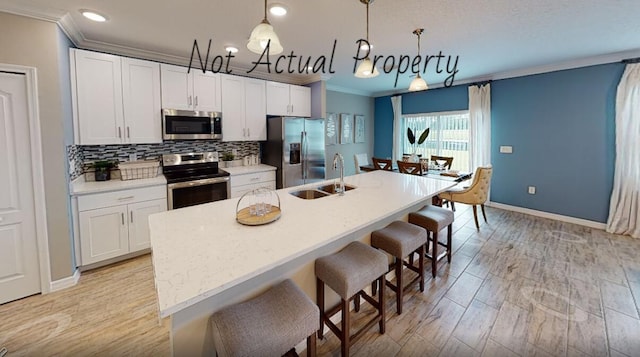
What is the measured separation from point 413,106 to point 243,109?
4041 mm

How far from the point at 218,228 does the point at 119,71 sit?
2.67m

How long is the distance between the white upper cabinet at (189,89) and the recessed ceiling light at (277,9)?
1.77 m

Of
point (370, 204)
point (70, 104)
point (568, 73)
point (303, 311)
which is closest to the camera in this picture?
point (303, 311)

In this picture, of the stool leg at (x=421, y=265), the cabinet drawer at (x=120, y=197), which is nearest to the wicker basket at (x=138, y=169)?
the cabinet drawer at (x=120, y=197)

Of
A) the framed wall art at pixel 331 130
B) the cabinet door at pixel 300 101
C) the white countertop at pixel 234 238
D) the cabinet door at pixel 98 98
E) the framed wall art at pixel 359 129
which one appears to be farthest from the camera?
the framed wall art at pixel 359 129

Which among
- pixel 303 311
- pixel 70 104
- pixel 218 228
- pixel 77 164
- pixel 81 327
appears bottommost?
pixel 81 327

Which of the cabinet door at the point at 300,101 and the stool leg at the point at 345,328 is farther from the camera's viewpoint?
the cabinet door at the point at 300,101

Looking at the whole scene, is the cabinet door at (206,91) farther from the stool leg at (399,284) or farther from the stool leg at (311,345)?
the stool leg at (311,345)

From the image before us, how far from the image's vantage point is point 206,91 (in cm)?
369

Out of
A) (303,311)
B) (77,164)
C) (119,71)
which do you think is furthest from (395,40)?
(77,164)

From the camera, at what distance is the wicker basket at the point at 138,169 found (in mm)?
3113

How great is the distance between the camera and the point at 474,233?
382 cm

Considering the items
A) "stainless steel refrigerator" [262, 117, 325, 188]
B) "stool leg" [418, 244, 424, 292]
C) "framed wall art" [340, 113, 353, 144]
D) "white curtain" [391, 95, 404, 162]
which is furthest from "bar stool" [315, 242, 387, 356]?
"white curtain" [391, 95, 404, 162]

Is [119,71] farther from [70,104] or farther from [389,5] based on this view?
[389,5]
